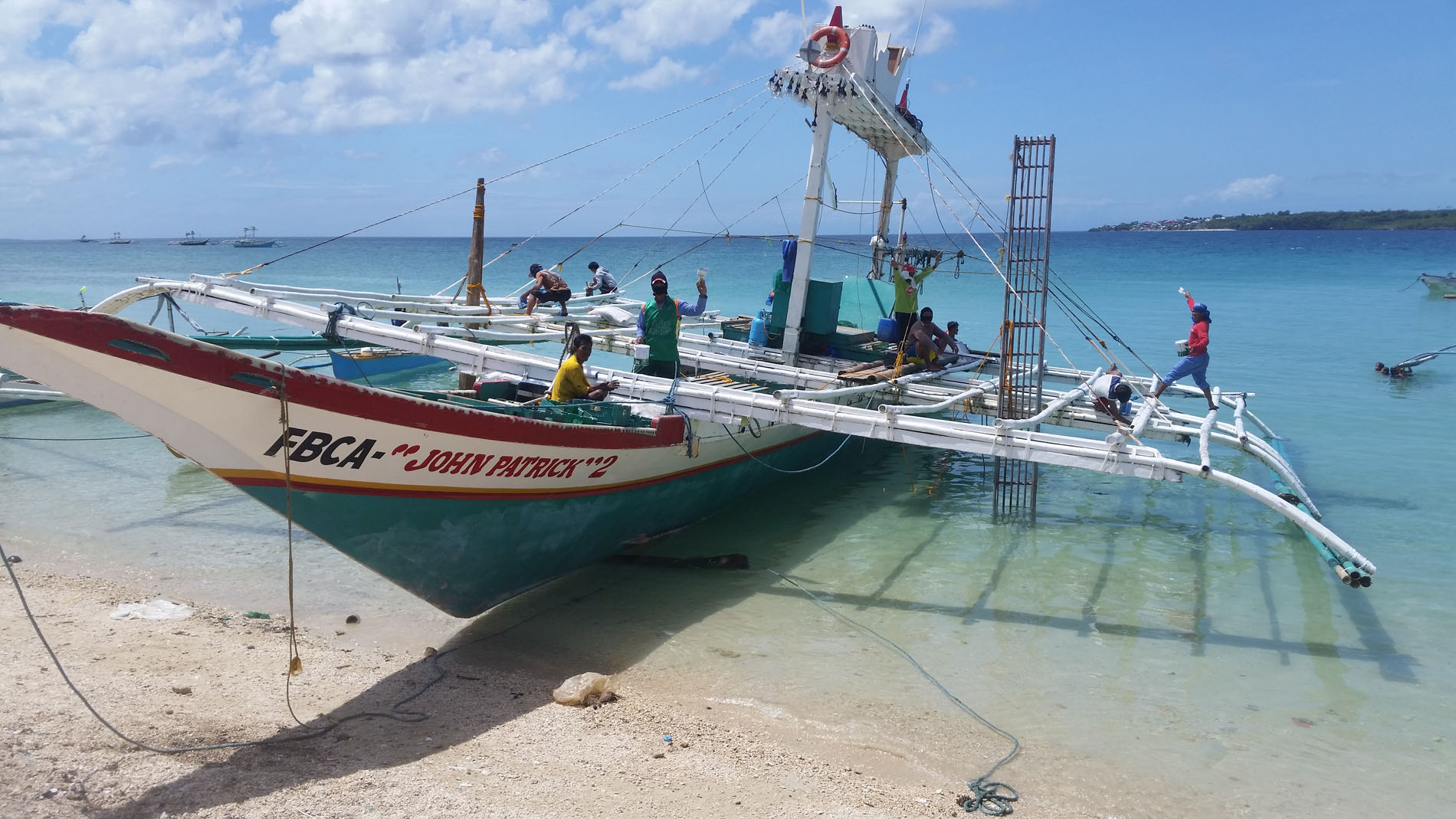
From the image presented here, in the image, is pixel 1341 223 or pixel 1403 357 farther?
pixel 1341 223

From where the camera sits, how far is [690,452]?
937 centimetres

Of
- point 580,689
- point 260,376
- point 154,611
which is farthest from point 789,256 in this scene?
point 154,611

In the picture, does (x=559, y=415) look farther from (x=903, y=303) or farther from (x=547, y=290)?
(x=903, y=303)

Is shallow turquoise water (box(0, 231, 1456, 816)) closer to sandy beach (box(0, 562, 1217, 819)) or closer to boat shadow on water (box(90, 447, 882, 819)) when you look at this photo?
boat shadow on water (box(90, 447, 882, 819))

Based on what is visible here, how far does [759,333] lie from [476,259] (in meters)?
4.08

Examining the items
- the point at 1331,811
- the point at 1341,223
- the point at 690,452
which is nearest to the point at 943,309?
the point at 690,452

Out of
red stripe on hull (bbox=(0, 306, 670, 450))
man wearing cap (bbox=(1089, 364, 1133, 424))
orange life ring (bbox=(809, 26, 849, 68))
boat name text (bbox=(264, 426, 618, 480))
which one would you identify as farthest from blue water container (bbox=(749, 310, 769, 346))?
red stripe on hull (bbox=(0, 306, 670, 450))

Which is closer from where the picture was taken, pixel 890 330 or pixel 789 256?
pixel 789 256

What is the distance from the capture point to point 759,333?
1328 centimetres

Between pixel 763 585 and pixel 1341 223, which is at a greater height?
pixel 1341 223

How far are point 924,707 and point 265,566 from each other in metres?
6.77

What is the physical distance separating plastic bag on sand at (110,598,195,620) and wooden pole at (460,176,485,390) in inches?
165

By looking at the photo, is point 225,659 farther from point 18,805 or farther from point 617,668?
point 617,668

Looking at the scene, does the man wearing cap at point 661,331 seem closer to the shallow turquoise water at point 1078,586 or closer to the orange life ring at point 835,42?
the shallow turquoise water at point 1078,586
